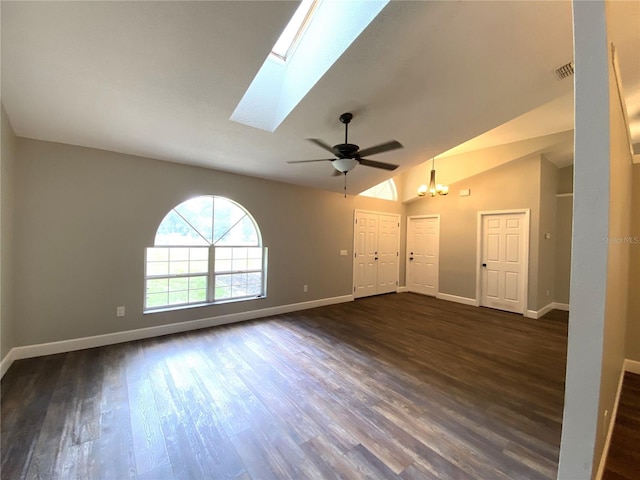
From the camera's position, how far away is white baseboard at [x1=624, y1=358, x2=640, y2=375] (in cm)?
288

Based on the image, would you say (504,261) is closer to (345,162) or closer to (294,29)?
(345,162)

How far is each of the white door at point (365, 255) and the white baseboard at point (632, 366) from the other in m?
4.08

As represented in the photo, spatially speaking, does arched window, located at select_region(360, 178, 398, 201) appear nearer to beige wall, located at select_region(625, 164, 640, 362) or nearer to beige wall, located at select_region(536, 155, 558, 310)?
beige wall, located at select_region(536, 155, 558, 310)

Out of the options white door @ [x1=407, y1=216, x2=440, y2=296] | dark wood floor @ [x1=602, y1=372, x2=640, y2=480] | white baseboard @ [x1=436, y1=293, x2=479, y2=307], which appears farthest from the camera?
white door @ [x1=407, y1=216, x2=440, y2=296]

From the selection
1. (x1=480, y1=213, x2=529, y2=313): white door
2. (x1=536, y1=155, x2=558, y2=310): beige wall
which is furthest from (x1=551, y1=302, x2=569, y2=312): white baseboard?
(x1=480, y1=213, x2=529, y2=313): white door

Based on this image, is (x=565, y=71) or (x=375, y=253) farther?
(x=375, y=253)

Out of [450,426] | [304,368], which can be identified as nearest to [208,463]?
[304,368]

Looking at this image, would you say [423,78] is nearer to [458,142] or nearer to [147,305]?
[458,142]

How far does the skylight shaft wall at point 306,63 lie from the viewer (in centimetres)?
194

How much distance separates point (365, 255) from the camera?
6.18m

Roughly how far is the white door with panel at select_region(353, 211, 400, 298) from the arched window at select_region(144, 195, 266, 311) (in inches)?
96.1

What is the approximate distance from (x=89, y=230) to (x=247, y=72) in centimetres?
282

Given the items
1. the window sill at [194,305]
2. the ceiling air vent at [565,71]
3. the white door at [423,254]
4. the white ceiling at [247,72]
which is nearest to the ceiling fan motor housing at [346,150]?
the white ceiling at [247,72]

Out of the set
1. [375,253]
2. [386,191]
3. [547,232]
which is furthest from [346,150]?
[547,232]
